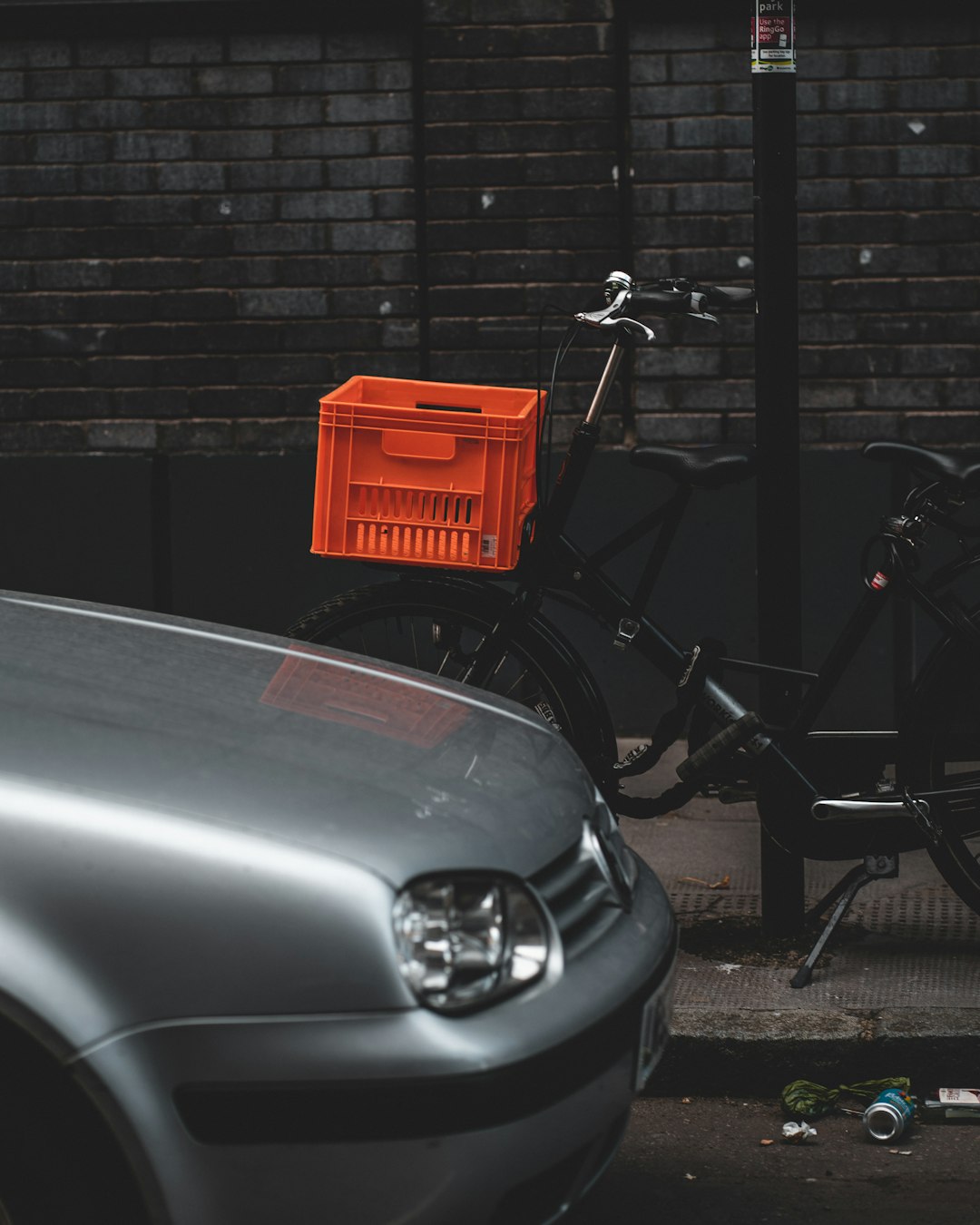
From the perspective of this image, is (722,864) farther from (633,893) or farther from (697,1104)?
(633,893)

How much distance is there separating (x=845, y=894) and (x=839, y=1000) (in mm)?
309

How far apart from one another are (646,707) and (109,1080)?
455cm

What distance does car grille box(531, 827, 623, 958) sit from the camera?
89.5 inches

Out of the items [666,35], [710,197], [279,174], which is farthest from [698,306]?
[279,174]

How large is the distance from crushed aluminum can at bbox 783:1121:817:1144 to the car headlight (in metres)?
1.35

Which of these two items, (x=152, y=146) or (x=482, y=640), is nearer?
(x=482, y=640)

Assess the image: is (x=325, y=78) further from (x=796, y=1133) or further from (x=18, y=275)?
(x=796, y=1133)

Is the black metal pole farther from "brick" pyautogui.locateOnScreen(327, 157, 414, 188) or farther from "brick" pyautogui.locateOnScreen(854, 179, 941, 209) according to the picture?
"brick" pyautogui.locateOnScreen(327, 157, 414, 188)

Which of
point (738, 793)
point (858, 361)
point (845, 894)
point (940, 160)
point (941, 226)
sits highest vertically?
point (940, 160)

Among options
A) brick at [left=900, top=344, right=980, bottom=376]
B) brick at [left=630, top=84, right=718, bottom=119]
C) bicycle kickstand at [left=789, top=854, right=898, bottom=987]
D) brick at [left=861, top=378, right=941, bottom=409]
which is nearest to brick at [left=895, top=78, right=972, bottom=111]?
brick at [left=630, top=84, right=718, bottom=119]

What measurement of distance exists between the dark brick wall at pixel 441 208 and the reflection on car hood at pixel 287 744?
3.47 m

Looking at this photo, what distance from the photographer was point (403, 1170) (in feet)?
6.54

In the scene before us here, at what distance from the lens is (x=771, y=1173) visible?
10.2ft

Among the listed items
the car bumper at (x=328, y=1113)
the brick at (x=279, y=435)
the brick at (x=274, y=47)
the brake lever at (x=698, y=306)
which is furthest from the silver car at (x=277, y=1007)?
the brick at (x=274, y=47)
